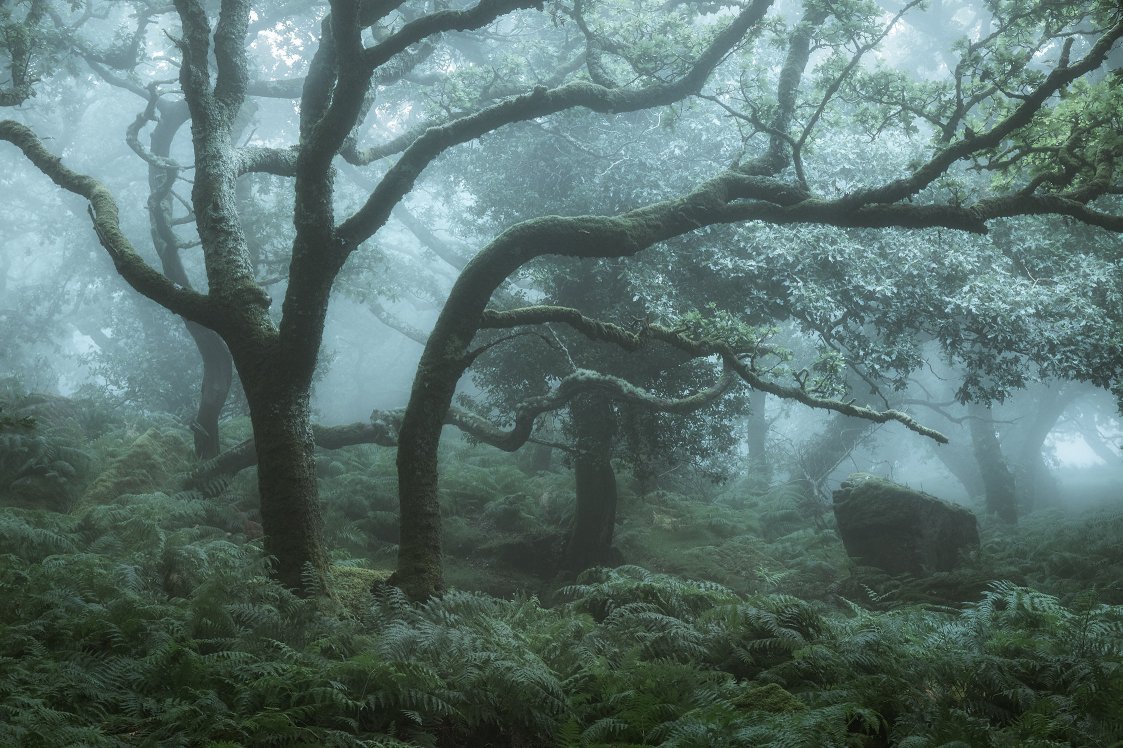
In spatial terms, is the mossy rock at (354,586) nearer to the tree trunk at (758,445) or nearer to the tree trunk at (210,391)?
the tree trunk at (210,391)

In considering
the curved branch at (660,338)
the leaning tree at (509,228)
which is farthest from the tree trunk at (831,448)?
the leaning tree at (509,228)

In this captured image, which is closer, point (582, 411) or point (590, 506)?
point (582, 411)

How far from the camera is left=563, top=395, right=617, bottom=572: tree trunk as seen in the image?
12.4 meters

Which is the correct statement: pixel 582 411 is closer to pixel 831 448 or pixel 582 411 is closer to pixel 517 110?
pixel 517 110

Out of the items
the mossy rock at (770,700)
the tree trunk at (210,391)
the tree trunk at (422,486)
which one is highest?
the tree trunk at (210,391)

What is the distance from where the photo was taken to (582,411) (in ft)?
40.8

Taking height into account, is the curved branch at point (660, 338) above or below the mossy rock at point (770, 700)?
above

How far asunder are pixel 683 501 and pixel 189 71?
12471 mm

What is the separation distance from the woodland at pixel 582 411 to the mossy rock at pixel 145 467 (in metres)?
0.07

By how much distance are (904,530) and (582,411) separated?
607 centimetres

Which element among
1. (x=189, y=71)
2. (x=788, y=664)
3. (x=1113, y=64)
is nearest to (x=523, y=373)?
(x=189, y=71)

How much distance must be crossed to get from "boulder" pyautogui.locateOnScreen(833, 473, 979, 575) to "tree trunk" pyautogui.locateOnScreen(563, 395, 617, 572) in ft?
14.6

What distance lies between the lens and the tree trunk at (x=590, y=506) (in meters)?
12.4

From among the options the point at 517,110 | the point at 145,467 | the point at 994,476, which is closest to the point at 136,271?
the point at 517,110
